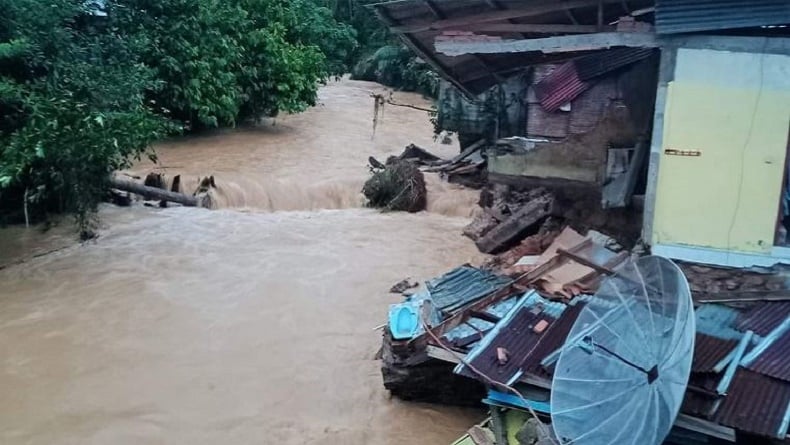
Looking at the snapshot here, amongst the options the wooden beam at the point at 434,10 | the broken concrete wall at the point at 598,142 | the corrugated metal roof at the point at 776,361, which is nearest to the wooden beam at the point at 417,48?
the wooden beam at the point at 434,10

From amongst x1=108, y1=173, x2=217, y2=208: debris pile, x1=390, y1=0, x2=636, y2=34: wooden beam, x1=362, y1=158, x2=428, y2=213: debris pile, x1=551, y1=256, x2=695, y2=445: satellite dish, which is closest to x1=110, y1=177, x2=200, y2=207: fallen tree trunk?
x1=108, y1=173, x2=217, y2=208: debris pile

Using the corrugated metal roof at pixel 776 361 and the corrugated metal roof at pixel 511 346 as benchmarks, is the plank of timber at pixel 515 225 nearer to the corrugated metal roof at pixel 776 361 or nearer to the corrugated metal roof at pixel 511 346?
the corrugated metal roof at pixel 511 346

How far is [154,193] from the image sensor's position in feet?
45.3

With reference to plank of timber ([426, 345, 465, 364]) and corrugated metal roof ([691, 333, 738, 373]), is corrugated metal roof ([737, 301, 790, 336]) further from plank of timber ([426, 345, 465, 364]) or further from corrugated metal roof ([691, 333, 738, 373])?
plank of timber ([426, 345, 465, 364])

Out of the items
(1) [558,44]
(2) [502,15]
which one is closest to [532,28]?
(2) [502,15]

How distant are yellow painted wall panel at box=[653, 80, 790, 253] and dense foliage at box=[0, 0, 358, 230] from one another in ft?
21.7

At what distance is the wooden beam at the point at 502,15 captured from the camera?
22.1 ft

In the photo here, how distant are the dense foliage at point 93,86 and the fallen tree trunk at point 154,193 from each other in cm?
165

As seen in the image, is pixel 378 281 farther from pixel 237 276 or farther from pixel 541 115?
pixel 541 115

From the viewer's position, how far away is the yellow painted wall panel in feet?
19.6

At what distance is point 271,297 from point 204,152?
939 centimetres

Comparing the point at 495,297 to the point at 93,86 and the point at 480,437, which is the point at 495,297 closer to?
the point at 480,437

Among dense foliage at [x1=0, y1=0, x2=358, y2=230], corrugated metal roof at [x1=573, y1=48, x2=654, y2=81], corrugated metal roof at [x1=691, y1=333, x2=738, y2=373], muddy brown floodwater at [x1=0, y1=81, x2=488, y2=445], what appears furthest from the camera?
dense foliage at [x1=0, y1=0, x2=358, y2=230]

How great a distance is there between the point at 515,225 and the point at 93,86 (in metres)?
6.23
